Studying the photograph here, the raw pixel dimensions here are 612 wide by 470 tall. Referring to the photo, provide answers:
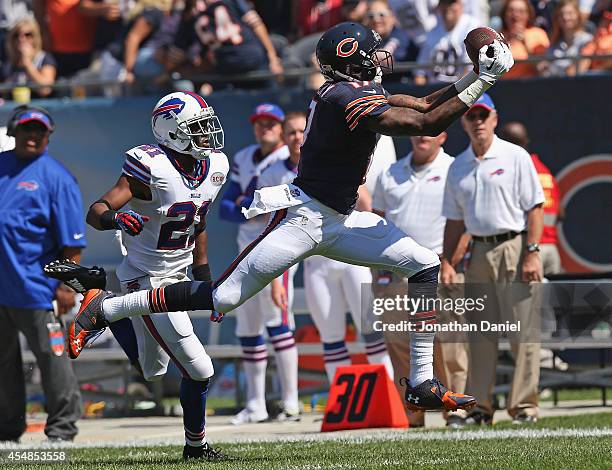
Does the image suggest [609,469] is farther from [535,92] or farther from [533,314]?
[535,92]

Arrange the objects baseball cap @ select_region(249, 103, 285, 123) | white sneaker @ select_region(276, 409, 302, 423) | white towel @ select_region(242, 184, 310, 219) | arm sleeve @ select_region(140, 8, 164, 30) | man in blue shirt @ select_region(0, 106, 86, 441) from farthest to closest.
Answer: arm sleeve @ select_region(140, 8, 164, 30), baseball cap @ select_region(249, 103, 285, 123), white sneaker @ select_region(276, 409, 302, 423), man in blue shirt @ select_region(0, 106, 86, 441), white towel @ select_region(242, 184, 310, 219)

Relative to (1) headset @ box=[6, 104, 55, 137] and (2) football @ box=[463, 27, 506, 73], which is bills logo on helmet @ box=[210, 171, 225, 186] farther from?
(1) headset @ box=[6, 104, 55, 137]

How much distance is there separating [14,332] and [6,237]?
0.62 m

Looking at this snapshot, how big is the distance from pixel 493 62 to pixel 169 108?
1.84 m

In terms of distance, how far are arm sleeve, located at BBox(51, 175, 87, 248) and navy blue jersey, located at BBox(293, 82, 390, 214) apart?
235cm

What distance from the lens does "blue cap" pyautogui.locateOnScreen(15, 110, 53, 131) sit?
869cm

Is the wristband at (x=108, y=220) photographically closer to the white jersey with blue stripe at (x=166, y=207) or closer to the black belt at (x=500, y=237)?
the white jersey with blue stripe at (x=166, y=207)

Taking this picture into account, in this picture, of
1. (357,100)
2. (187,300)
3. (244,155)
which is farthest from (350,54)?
(244,155)

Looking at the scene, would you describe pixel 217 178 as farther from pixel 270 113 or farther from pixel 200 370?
pixel 270 113

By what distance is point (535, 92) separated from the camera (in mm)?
10758

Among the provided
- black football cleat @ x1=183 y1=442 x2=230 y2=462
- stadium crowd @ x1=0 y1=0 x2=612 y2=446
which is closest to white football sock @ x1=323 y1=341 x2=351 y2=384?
stadium crowd @ x1=0 y1=0 x2=612 y2=446

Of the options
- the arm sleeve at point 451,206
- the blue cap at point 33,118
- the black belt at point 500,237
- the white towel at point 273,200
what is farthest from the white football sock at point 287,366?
the white towel at point 273,200

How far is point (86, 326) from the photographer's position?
6.91 metres

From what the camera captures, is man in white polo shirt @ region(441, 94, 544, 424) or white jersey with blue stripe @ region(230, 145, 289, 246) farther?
white jersey with blue stripe @ region(230, 145, 289, 246)
